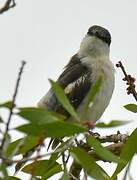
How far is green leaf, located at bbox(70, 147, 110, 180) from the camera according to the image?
2.58 m

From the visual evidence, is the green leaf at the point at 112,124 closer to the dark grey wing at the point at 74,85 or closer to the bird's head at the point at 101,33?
the dark grey wing at the point at 74,85

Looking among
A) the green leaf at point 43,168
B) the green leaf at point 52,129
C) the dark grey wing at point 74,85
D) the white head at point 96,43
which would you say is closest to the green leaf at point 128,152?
the green leaf at point 43,168

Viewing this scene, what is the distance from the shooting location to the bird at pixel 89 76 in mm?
6185

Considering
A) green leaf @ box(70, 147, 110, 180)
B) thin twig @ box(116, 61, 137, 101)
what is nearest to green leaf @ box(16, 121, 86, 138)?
green leaf @ box(70, 147, 110, 180)

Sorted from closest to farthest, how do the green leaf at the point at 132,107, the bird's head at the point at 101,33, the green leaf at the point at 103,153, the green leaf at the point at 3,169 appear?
1. the green leaf at the point at 3,169
2. the green leaf at the point at 103,153
3. the green leaf at the point at 132,107
4. the bird's head at the point at 101,33

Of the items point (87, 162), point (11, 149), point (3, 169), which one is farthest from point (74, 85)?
point (3, 169)

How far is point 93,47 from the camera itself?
7.20m

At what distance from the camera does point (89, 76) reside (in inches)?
254

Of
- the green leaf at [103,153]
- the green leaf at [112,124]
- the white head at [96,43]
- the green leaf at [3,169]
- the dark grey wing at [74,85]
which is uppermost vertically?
the green leaf at [112,124]

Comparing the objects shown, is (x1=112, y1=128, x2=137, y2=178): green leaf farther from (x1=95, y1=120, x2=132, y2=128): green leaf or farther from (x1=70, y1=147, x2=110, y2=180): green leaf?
(x1=95, y1=120, x2=132, y2=128): green leaf

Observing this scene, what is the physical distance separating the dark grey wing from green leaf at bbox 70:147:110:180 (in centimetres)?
330

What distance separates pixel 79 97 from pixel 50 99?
343 mm

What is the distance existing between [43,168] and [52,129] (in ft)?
3.07

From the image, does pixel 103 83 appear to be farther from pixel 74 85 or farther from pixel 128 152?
pixel 128 152
